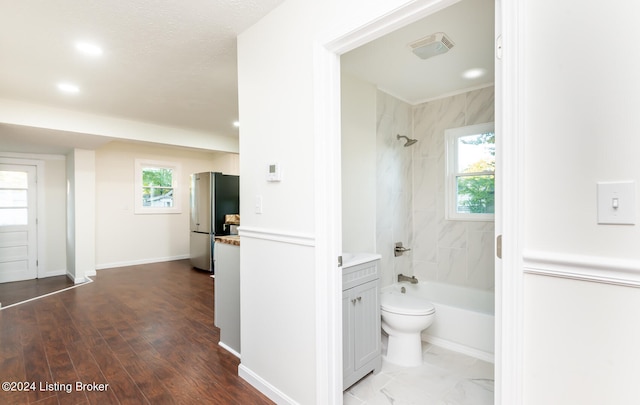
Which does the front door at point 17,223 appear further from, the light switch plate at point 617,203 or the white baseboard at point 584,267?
the light switch plate at point 617,203

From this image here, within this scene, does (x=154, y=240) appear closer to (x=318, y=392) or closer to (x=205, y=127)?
(x=205, y=127)

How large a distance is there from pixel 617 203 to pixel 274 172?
153cm

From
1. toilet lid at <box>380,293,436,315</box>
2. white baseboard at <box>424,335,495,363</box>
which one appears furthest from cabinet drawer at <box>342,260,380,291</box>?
white baseboard at <box>424,335,495,363</box>

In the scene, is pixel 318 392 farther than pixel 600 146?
Yes

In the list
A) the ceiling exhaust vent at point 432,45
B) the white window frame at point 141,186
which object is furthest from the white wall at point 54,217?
the ceiling exhaust vent at point 432,45

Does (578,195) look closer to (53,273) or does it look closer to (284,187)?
(284,187)

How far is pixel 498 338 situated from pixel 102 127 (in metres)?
4.97

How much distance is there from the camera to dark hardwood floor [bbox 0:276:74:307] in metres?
4.22

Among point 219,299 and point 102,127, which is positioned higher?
point 102,127

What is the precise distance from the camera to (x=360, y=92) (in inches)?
111

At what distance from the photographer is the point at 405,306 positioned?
2.31m

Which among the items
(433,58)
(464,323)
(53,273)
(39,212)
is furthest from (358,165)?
(53,273)

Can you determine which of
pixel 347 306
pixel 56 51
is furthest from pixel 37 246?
pixel 347 306

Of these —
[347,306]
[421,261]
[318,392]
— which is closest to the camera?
[318,392]
